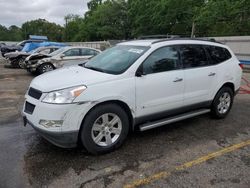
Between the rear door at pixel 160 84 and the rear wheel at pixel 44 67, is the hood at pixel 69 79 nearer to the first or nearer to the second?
the rear door at pixel 160 84

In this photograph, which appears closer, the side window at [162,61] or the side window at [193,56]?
the side window at [162,61]

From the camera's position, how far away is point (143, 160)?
347 cm

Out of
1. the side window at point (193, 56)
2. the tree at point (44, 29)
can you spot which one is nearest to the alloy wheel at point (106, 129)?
the side window at point (193, 56)

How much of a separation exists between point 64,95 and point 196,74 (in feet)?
8.47

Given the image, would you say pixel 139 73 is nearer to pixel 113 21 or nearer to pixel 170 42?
pixel 170 42

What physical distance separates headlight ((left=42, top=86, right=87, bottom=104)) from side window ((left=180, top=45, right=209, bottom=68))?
2.15 m

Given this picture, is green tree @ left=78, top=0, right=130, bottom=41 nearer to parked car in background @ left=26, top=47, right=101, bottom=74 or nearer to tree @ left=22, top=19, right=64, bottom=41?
tree @ left=22, top=19, right=64, bottom=41

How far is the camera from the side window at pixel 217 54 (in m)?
4.93

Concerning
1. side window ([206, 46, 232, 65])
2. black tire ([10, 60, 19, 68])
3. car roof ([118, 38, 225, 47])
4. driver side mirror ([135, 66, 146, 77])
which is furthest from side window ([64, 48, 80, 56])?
driver side mirror ([135, 66, 146, 77])

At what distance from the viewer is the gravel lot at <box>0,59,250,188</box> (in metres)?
2.98

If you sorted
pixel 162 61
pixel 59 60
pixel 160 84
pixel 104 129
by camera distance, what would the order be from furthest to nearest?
pixel 59 60 < pixel 162 61 < pixel 160 84 < pixel 104 129

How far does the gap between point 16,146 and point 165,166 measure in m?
2.42

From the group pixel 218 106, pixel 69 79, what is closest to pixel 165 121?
pixel 218 106

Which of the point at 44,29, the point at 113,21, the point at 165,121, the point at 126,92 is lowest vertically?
the point at 165,121
